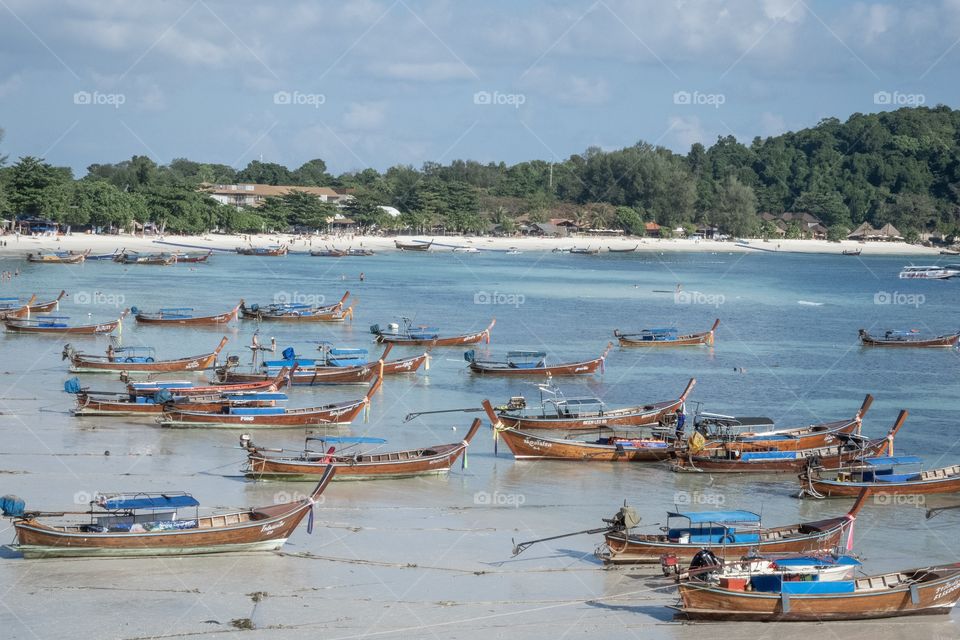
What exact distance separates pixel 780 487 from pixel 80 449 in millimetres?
16241

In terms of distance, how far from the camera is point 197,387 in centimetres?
3334

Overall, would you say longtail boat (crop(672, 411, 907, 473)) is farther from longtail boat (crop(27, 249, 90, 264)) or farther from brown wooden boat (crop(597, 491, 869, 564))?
longtail boat (crop(27, 249, 90, 264))

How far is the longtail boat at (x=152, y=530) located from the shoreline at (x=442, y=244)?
80347mm

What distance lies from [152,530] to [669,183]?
15144cm

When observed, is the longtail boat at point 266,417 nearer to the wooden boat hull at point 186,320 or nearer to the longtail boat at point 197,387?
the longtail boat at point 197,387

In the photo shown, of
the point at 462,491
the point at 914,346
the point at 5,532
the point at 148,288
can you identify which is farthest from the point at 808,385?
the point at 148,288

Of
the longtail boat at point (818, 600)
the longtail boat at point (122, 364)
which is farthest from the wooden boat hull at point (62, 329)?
the longtail boat at point (818, 600)

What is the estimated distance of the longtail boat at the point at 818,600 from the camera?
57.8ft

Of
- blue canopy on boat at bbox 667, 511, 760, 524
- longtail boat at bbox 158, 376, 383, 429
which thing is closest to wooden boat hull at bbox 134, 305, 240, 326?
longtail boat at bbox 158, 376, 383, 429

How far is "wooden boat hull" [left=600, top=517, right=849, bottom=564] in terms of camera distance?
2002cm

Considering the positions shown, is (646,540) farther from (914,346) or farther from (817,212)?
(817,212)

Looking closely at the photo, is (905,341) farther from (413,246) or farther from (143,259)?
(413,246)

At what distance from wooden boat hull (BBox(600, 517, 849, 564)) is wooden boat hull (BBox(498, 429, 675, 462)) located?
7828 mm

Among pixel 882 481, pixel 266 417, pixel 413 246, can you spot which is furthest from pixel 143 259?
pixel 882 481
